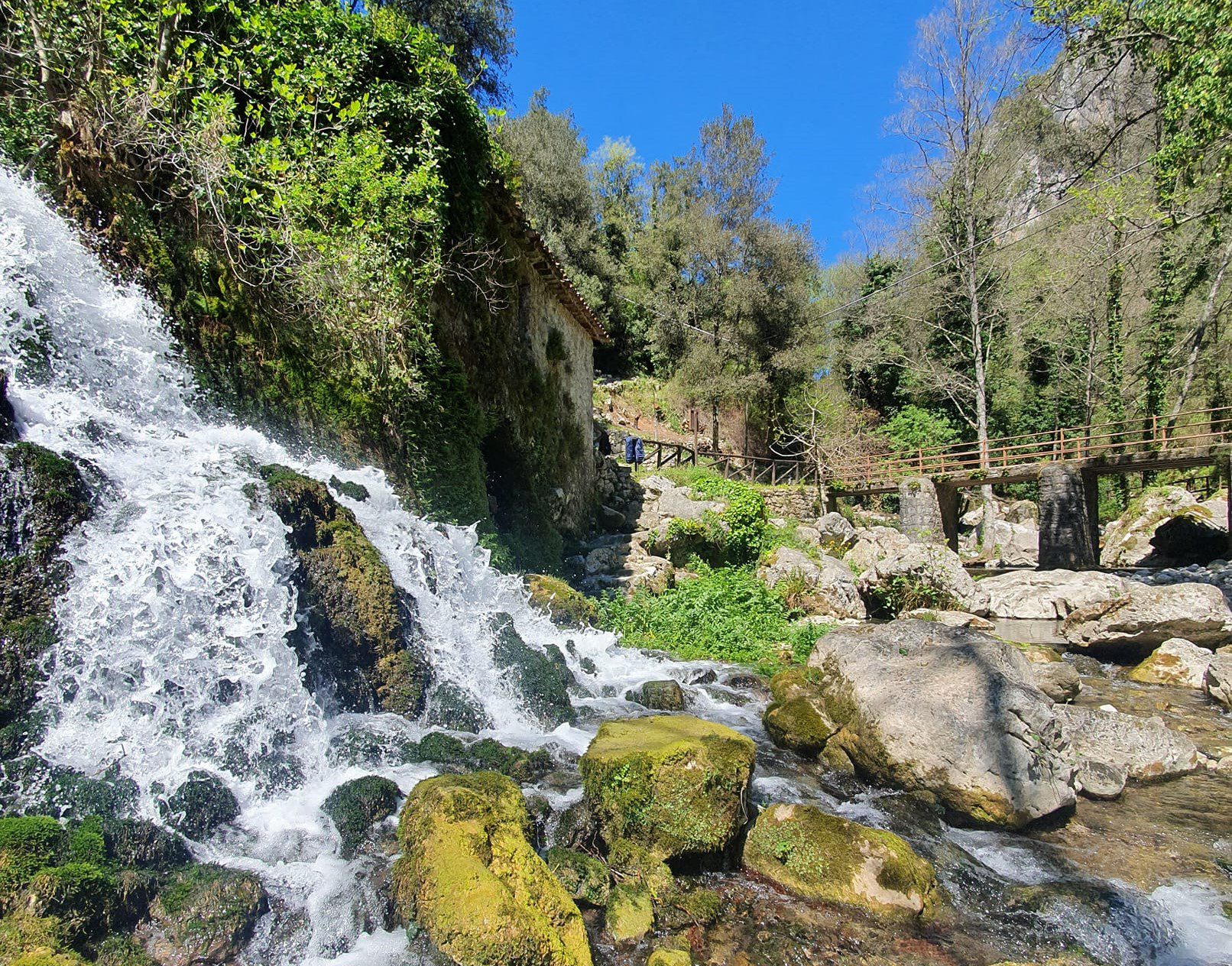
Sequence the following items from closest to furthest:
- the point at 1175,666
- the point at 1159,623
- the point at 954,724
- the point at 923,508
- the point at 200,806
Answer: the point at 200,806 → the point at 954,724 → the point at 1175,666 → the point at 1159,623 → the point at 923,508

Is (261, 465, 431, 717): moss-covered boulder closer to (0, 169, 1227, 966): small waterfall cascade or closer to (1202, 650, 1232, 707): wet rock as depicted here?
(0, 169, 1227, 966): small waterfall cascade

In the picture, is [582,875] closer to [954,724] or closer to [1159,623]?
[954,724]

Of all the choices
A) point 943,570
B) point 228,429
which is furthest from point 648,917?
point 943,570

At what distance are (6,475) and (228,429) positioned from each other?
244 centimetres

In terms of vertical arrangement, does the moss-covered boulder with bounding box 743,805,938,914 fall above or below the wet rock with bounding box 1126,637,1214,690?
below

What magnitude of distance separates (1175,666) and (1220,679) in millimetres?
753

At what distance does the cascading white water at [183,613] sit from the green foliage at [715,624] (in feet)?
12.8

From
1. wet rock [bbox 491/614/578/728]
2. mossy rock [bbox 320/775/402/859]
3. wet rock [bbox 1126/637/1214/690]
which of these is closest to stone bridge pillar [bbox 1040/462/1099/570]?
wet rock [bbox 1126/637/1214/690]

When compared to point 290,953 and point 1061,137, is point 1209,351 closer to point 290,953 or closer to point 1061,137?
point 1061,137

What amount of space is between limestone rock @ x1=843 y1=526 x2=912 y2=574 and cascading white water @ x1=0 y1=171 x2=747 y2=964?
31.6 ft

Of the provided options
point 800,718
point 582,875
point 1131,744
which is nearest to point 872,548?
point 1131,744

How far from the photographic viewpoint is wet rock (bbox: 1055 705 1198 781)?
6.28m

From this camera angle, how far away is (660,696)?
746cm

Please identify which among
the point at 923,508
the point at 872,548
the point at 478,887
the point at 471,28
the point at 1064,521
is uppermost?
the point at 471,28
